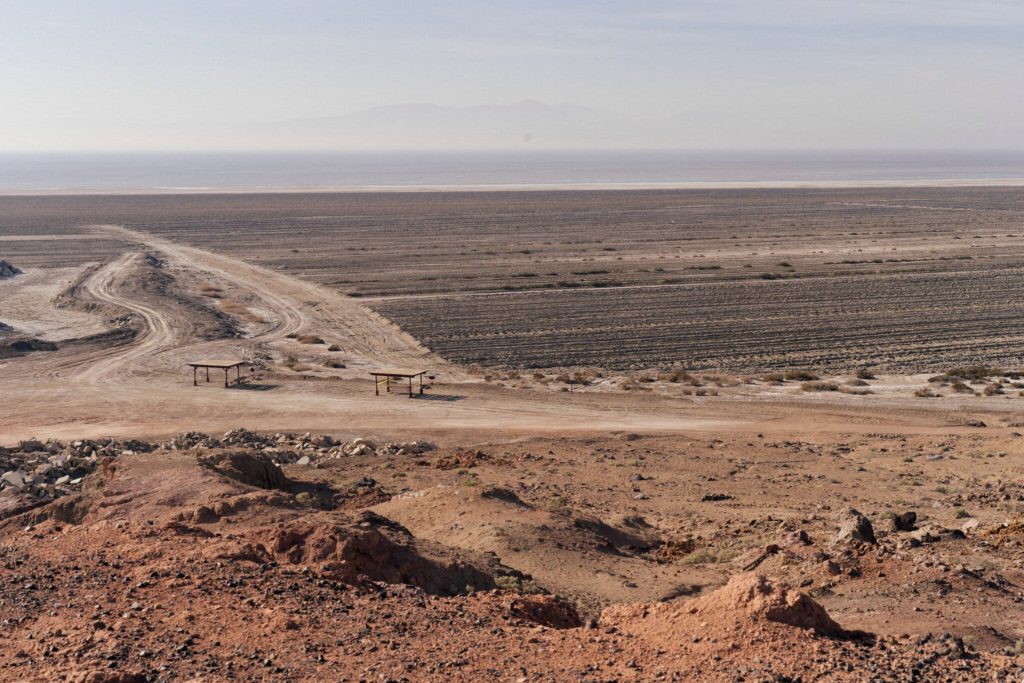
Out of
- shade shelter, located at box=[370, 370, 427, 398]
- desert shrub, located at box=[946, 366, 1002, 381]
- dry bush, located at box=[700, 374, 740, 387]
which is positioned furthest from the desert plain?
shade shelter, located at box=[370, 370, 427, 398]

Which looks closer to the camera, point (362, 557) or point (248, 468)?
point (362, 557)

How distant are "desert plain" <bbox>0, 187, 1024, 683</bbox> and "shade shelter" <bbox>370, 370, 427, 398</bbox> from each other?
50 centimetres

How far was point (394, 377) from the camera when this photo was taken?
33781 mm

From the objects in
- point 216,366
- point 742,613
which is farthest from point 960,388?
point 742,613

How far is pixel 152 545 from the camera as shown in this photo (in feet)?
41.1

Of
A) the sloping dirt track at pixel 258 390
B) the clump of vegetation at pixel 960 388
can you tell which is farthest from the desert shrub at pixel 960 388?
the sloping dirt track at pixel 258 390

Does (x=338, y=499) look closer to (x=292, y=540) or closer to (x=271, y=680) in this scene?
(x=292, y=540)

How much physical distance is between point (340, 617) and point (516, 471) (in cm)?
1165

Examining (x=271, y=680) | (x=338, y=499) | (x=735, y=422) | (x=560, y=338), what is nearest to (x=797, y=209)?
(x=560, y=338)

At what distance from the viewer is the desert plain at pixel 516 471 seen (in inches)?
395

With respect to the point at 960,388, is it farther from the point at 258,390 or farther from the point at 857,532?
the point at 258,390

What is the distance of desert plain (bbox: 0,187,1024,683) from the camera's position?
1002cm

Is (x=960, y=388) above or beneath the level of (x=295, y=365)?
beneath

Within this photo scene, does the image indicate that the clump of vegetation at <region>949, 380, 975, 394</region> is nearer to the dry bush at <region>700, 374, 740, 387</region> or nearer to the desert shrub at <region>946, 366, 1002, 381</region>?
the desert shrub at <region>946, 366, 1002, 381</region>
